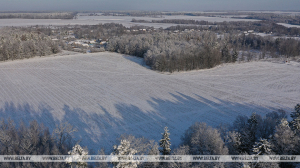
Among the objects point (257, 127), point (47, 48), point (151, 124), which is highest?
point (47, 48)

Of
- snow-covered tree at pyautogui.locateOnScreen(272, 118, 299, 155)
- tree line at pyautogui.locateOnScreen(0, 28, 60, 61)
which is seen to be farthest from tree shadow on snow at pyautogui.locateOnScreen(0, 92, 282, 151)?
tree line at pyautogui.locateOnScreen(0, 28, 60, 61)

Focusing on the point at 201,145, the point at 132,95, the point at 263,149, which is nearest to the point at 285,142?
the point at 263,149

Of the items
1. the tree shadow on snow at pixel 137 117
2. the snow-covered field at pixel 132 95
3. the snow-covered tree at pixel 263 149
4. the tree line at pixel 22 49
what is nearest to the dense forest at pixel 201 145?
the snow-covered tree at pixel 263 149

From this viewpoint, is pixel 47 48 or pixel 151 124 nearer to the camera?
pixel 151 124

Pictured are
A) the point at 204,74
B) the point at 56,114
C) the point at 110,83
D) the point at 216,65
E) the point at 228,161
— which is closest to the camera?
the point at 228,161

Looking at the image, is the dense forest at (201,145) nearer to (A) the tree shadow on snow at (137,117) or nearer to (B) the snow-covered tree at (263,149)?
(B) the snow-covered tree at (263,149)

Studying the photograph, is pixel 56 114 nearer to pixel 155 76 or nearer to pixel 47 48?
pixel 155 76

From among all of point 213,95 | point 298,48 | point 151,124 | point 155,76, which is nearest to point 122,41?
point 155,76

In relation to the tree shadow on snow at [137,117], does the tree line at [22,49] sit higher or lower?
higher

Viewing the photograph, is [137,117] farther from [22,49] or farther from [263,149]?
[22,49]
